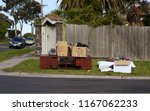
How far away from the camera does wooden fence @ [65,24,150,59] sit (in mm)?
29016

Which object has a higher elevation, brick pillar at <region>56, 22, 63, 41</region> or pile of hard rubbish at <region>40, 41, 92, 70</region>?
brick pillar at <region>56, 22, 63, 41</region>

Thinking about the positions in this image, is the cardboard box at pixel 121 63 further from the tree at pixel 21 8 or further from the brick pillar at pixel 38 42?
the tree at pixel 21 8

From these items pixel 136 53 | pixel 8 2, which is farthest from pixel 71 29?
pixel 8 2

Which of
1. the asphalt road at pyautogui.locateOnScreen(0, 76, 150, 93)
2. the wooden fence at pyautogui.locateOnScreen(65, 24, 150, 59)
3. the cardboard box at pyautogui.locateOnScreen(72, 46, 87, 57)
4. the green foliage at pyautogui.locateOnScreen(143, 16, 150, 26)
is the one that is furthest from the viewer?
the green foliage at pyautogui.locateOnScreen(143, 16, 150, 26)

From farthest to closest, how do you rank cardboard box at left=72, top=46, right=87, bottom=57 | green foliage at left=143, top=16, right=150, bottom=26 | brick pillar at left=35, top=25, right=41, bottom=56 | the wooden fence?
green foliage at left=143, top=16, right=150, bottom=26 < brick pillar at left=35, top=25, right=41, bottom=56 < the wooden fence < cardboard box at left=72, top=46, right=87, bottom=57

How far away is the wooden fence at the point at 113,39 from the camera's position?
95.2ft

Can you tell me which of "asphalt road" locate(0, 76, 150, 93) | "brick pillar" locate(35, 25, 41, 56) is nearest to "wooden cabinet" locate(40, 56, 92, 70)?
"asphalt road" locate(0, 76, 150, 93)

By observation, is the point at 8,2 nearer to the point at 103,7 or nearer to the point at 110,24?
the point at 103,7

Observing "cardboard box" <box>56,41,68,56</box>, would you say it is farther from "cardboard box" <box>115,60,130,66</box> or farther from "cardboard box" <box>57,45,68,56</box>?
"cardboard box" <box>115,60,130,66</box>

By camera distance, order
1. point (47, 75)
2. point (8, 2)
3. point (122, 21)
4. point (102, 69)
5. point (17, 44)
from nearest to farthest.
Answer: point (47, 75) → point (102, 69) → point (122, 21) → point (17, 44) → point (8, 2)

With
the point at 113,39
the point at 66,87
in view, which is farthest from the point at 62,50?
the point at 66,87

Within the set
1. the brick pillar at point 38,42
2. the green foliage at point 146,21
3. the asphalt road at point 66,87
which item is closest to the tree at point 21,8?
the green foliage at point 146,21

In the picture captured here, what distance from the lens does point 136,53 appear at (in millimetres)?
29125

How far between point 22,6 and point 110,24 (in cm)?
7881
